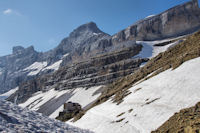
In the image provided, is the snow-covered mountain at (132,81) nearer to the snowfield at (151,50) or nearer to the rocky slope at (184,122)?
the snowfield at (151,50)

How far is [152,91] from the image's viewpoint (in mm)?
21609

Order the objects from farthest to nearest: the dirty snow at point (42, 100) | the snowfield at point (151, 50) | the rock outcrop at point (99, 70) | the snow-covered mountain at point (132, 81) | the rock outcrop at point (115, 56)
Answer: the snowfield at point (151, 50), the dirty snow at point (42, 100), the rock outcrop at point (115, 56), the rock outcrop at point (99, 70), the snow-covered mountain at point (132, 81)

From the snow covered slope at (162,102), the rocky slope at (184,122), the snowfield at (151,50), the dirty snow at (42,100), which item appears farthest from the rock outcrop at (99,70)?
the rocky slope at (184,122)

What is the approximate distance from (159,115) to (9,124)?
457 inches

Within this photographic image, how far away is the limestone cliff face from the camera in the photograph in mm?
124562

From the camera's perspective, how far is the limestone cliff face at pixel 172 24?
125 m

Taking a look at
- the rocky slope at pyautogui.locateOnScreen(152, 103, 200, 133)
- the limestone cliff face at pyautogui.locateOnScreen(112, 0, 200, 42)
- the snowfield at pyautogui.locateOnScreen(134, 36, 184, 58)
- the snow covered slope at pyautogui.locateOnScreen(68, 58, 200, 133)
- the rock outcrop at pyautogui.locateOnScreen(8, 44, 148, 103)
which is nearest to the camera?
the rocky slope at pyautogui.locateOnScreen(152, 103, 200, 133)

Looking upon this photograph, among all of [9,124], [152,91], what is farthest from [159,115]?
[9,124]

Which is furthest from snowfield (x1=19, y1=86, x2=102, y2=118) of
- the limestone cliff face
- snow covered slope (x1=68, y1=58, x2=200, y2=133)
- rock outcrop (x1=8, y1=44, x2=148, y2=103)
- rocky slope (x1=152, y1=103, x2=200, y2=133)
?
the limestone cliff face

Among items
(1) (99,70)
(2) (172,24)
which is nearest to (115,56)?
(1) (99,70)

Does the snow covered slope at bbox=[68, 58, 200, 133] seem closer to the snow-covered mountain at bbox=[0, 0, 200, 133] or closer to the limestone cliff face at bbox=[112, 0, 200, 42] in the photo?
the snow-covered mountain at bbox=[0, 0, 200, 133]

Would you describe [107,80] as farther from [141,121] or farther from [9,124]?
[9,124]

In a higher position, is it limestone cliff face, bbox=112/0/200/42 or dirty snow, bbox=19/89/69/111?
limestone cliff face, bbox=112/0/200/42

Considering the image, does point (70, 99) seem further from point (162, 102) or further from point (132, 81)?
point (162, 102)
